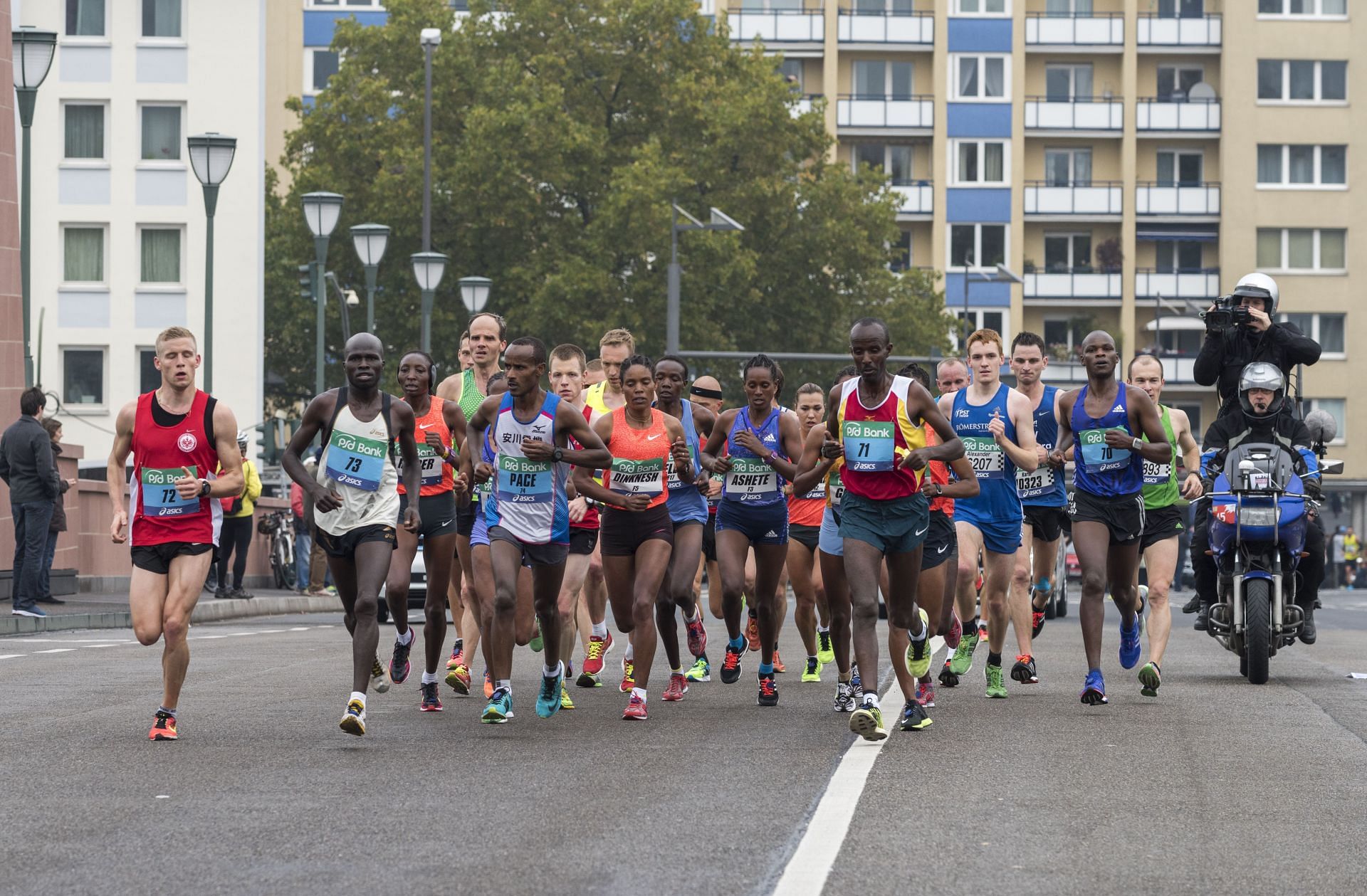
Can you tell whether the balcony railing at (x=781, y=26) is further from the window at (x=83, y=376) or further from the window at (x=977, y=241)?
the window at (x=83, y=376)

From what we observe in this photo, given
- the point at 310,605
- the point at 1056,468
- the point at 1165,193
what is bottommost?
the point at 310,605

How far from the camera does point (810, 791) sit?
9.04 meters

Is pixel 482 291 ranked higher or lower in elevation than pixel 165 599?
higher

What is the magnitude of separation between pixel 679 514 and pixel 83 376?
52.1 metres

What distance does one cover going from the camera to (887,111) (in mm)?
83688

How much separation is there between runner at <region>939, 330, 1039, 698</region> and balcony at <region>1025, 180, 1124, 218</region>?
2780 inches

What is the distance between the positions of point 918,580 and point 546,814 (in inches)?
150

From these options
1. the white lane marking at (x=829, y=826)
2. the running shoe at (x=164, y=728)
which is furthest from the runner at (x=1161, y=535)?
the running shoe at (x=164, y=728)

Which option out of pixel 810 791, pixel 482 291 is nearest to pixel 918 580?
pixel 810 791

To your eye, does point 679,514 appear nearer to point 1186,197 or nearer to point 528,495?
point 528,495

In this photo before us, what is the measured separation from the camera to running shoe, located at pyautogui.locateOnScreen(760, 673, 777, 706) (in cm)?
1288

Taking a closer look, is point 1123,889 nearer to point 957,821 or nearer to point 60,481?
point 957,821

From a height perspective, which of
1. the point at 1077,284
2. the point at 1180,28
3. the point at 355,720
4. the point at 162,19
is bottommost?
the point at 355,720

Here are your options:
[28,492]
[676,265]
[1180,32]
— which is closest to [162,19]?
[676,265]
